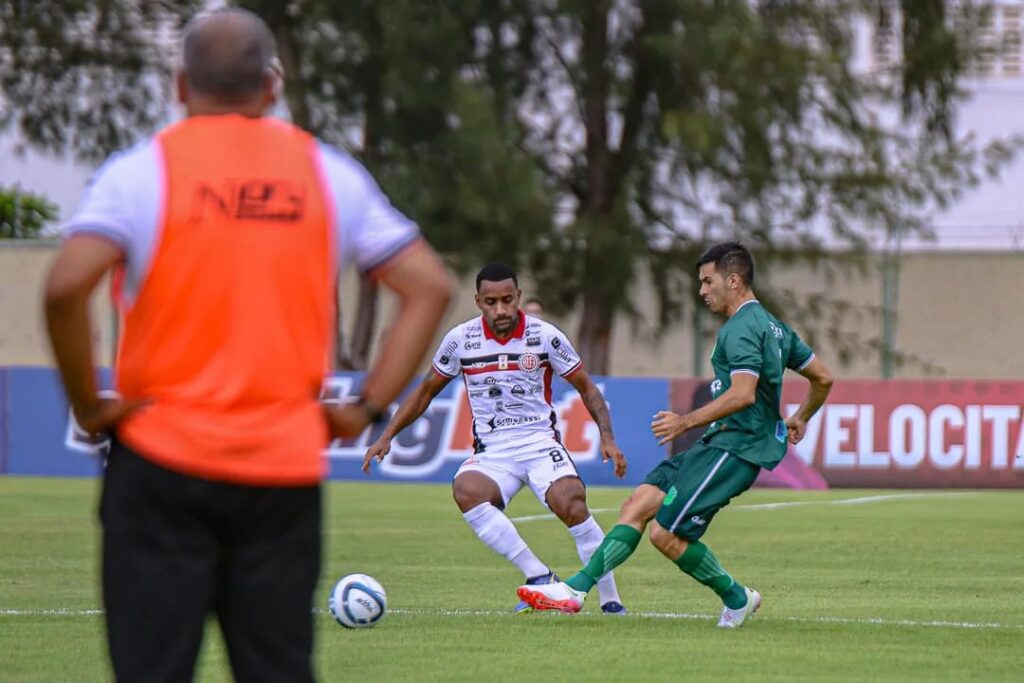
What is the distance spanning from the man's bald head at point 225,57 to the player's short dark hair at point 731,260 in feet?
18.6

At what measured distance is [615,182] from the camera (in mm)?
31031

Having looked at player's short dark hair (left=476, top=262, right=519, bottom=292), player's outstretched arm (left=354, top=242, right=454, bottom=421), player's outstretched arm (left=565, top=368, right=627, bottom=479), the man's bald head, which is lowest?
player's outstretched arm (left=565, top=368, right=627, bottom=479)

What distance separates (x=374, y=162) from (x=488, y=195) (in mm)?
2556

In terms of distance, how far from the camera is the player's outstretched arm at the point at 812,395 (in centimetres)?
995

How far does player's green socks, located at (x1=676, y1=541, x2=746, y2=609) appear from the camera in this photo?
952 centimetres

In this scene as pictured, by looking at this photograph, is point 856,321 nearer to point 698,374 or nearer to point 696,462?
point 698,374

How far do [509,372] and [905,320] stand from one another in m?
21.9

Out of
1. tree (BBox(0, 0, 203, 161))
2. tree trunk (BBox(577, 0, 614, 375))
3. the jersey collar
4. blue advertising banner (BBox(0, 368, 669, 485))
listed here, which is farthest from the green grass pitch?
tree (BBox(0, 0, 203, 161))

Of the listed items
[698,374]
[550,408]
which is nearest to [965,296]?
[698,374]

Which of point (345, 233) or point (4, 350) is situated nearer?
point (345, 233)

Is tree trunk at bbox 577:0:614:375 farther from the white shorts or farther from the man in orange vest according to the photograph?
the man in orange vest

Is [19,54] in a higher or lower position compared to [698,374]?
higher

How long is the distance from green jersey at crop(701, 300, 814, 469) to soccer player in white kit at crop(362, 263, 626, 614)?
1225 mm

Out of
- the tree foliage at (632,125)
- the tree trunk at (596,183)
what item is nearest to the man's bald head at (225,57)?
the tree foliage at (632,125)
